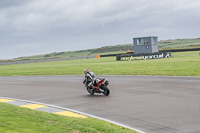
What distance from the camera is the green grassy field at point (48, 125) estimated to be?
28.1 ft

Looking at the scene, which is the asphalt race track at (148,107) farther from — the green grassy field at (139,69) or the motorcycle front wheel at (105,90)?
the green grassy field at (139,69)

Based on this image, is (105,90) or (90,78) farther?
(90,78)

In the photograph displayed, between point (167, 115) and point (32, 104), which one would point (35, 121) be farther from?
point (32, 104)

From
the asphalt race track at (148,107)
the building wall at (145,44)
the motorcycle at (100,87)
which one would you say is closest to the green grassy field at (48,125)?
the asphalt race track at (148,107)

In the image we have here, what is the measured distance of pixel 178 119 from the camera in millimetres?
9984

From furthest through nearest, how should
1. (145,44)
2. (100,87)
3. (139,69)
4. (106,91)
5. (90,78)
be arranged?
1. (145,44)
2. (139,69)
3. (90,78)
4. (100,87)
5. (106,91)

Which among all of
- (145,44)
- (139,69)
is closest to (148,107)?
(139,69)

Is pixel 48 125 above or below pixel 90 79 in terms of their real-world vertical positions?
below

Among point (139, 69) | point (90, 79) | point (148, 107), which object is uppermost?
point (90, 79)

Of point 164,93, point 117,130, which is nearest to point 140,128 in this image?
point 117,130

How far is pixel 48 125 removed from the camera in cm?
920

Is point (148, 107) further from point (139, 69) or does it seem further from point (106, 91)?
point (139, 69)

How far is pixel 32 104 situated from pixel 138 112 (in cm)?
579

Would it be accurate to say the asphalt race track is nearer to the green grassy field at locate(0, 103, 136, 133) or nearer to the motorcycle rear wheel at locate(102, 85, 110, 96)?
the motorcycle rear wheel at locate(102, 85, 110, 96)
